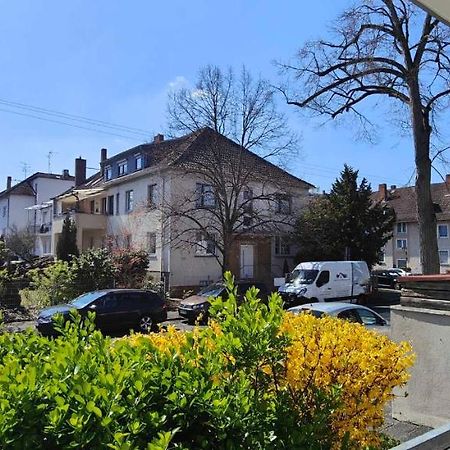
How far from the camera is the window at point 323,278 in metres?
22.8

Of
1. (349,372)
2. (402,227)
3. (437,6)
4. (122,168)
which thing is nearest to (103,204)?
(122,168)

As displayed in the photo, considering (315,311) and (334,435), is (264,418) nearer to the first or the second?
(334,435)

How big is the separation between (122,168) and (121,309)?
2035cm

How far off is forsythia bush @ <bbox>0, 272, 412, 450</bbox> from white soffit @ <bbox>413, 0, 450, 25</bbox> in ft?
8.12

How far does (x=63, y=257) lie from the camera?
106 ft

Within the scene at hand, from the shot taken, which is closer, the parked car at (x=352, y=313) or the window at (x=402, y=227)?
the parked car at (x=352, y=313)

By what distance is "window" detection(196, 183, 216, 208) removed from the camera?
1035 inches

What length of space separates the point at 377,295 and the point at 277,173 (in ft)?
29.3

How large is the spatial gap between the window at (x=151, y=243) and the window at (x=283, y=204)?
7521 millimetres

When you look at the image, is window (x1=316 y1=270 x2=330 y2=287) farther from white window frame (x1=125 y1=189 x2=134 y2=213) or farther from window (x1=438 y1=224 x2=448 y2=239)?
window (x1=438 y1=224 x2=448 y2=239)

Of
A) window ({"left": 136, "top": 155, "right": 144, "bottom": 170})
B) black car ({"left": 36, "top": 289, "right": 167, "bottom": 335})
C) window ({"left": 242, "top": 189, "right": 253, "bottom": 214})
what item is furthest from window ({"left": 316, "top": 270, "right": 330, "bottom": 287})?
window ({"left": 136, "top": 155, "right": 144, "bottom": 170})

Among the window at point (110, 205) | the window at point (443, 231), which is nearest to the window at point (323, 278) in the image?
the window at point (110, 205)

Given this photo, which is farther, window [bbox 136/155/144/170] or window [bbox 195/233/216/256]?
window [bbox 136/155/144/170]

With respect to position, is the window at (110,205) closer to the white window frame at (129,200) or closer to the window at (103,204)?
the window at (103,204)
